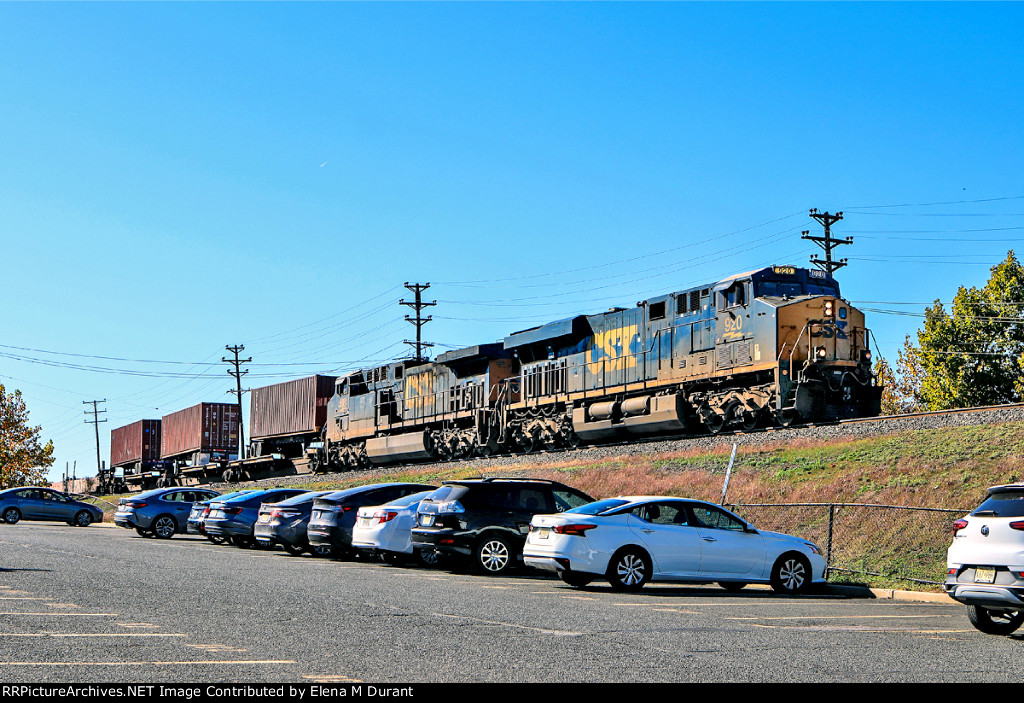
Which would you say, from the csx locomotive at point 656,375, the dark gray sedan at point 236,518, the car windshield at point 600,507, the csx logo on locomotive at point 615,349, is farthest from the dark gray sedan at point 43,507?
the car windshield at point 600,507

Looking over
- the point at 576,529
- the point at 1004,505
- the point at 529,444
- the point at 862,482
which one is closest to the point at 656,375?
the point at 529,444

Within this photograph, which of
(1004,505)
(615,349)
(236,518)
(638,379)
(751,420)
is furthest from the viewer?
(615,349)

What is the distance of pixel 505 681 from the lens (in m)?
7.09

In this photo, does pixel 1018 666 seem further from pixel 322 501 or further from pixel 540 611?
pixel 322 501

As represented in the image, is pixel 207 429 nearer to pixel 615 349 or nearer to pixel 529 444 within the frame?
pixel 529 444

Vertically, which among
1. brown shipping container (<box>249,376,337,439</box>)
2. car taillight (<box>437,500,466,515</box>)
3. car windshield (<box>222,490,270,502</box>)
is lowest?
car windshield (<box>222,490,270,502</box>)

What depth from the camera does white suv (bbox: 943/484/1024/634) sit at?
9664 mm

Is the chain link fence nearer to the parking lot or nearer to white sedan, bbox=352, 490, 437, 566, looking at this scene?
the parking lot

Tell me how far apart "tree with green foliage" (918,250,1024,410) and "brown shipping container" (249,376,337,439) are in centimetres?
2646

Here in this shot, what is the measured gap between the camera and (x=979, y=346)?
46562 mm

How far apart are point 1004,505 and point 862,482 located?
9.95 metres

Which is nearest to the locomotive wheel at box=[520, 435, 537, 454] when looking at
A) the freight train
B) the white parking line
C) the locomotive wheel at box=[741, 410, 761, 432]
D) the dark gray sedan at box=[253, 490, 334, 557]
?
the freight train

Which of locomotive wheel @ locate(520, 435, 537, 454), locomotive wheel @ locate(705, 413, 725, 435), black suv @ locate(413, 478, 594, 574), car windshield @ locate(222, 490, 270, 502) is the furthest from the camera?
locomotive wheel @ locate(520, 435, 537, 454)
